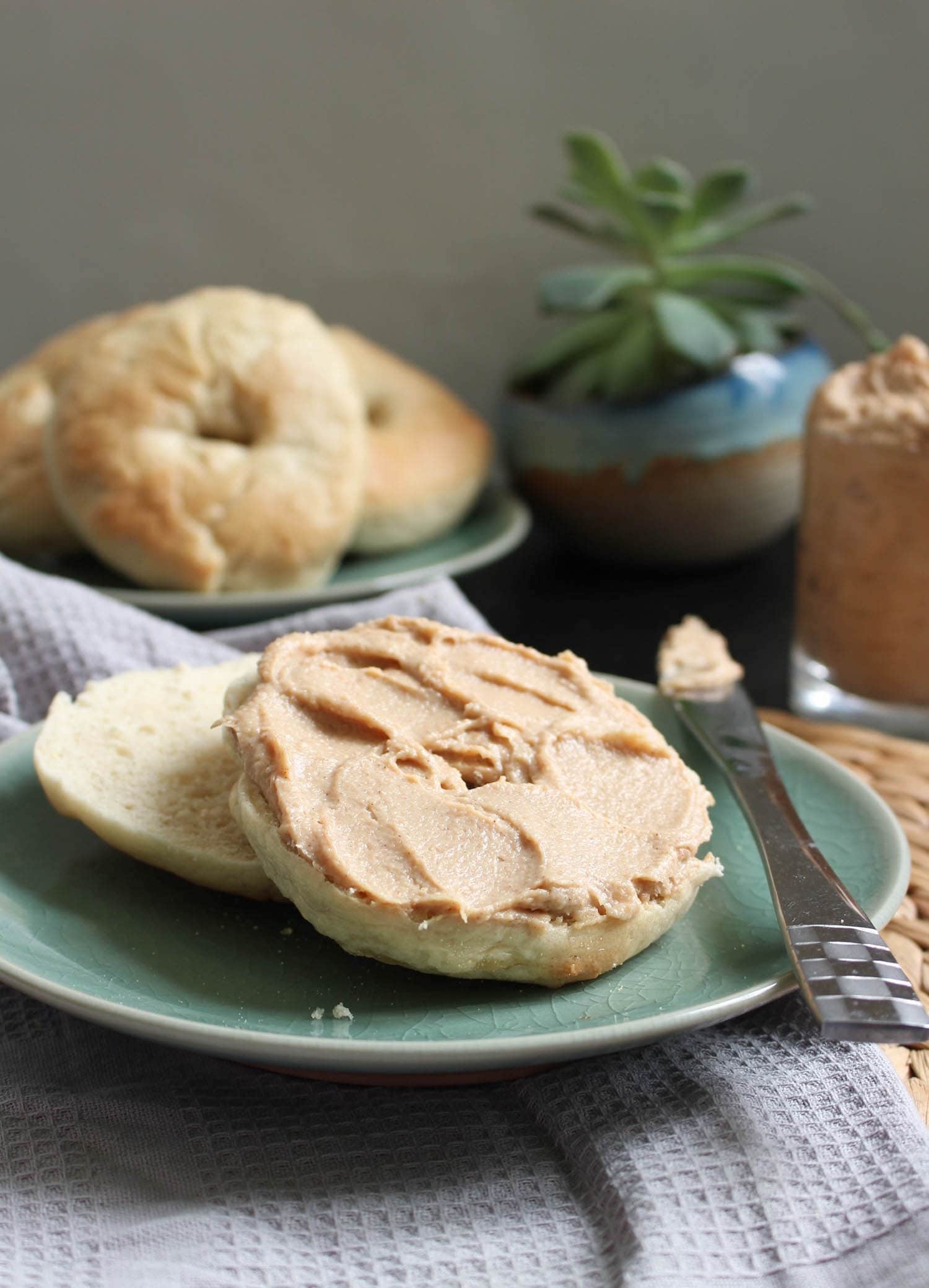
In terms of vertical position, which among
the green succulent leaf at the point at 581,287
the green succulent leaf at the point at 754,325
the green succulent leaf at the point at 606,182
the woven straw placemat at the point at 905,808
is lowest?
the woven straw placemat at the point at 905,808

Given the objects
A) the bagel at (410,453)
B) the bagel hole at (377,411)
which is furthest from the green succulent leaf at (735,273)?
the bagel hole at (377,411)

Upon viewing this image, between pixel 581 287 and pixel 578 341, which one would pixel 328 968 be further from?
pixel 578 341

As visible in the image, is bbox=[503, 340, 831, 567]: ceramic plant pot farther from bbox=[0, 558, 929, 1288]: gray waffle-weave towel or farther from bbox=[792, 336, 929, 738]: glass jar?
bbox=[0, 558, 929, 1288]: gray waffle-weave towel

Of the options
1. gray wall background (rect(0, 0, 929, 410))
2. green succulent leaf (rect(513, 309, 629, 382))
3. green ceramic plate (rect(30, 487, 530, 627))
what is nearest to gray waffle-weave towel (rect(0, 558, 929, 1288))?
green ceramic plate (rect(30, 487, 530, 627))

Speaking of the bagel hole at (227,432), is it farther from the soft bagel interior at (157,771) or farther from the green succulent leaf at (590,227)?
the soft bagel interior at (157,771)

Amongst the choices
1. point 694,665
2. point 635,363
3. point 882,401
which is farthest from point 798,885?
point 635,363

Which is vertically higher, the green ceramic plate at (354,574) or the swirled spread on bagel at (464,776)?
the swirled spread on bagel at (464,776)

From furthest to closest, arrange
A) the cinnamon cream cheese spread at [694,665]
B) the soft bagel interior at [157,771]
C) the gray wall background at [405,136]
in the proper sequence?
the gray wall background at [405,136] → the cinnamon cream cheese spread at [694,665] → the soft bagel interior at [157,771]

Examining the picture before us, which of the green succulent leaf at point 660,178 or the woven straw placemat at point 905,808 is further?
the green succulent leaf at point 660,178
